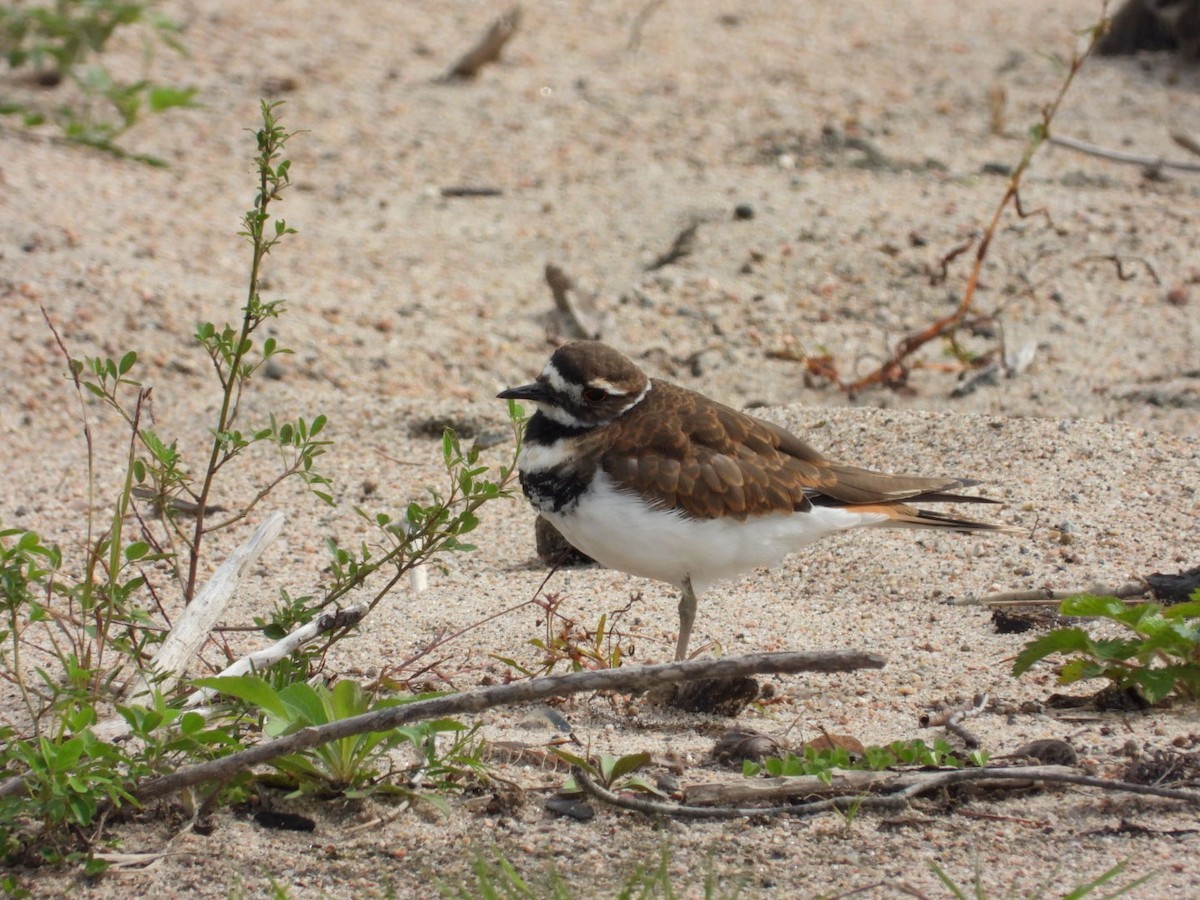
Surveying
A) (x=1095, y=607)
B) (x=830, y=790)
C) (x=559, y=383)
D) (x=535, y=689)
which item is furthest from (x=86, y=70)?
(x=1095, y=607)

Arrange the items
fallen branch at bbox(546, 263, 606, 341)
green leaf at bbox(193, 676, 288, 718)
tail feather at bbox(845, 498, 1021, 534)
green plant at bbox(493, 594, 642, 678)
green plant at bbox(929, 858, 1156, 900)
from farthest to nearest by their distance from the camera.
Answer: fallen branch at bbox(546, 263, 606, 341)
tail feather at bbox(845, 498, 1021, 534)
green plant at bbox(493, 594, 642, 678)
green leaf at bbox(193, 676, 288, 718)
green plant at bbox(929, 858, 1156, 900)

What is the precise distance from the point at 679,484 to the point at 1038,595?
1.20 meters

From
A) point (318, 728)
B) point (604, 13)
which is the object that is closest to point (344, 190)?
point (604, 13)

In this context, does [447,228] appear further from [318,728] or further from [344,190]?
[318,728]

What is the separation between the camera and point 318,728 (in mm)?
3105

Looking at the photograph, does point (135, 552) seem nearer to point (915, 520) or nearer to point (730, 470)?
point (730, 470)

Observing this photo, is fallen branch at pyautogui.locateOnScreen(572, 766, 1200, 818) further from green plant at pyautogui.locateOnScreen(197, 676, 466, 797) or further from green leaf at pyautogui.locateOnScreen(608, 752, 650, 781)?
green plant at pyautogui.locateOnScreen(197, 676, 466, 797)

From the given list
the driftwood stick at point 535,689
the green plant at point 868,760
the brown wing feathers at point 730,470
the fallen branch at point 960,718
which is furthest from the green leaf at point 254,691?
the fallen branch at point 960,718

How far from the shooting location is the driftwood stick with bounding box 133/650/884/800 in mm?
3088

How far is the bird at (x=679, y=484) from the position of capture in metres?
4.21

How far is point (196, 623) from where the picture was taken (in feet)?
12.4

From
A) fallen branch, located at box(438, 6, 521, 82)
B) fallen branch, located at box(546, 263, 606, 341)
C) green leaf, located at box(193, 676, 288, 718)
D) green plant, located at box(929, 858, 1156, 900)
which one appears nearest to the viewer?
green plant, located at box(929, 858, 1156, 900)

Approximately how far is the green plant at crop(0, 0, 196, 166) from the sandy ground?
0.78 ft

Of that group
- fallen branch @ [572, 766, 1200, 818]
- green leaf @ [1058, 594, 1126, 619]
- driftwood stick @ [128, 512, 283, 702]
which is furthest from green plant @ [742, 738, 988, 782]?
driftwood stick @ [128, 512, 283, 702]
